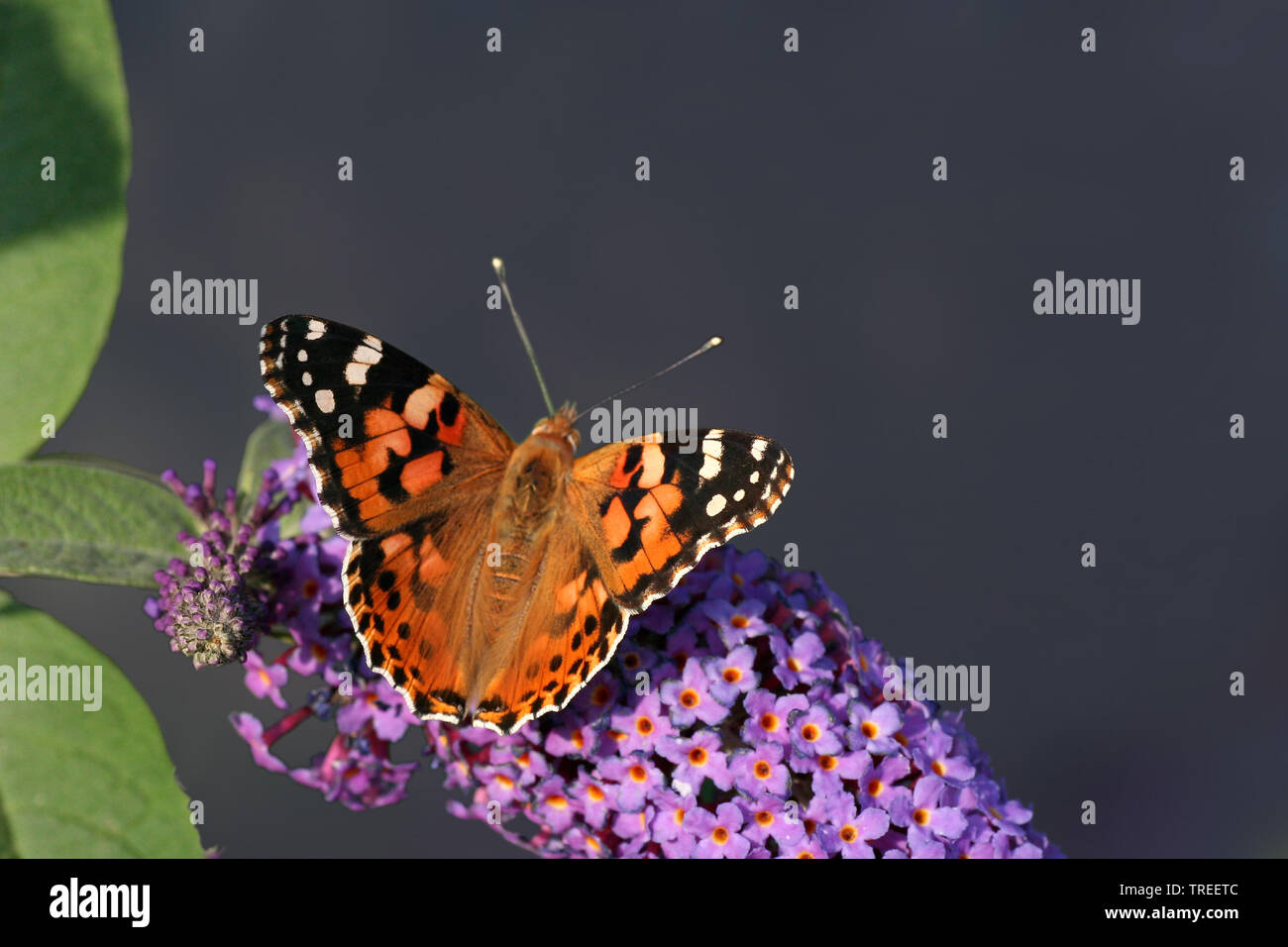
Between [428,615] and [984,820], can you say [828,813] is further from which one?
[428,615]

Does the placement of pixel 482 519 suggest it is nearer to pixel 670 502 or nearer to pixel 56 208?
pixel 670 502

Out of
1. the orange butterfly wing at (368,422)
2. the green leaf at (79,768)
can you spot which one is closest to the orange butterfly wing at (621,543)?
the orange butterfly wing at (368,422)

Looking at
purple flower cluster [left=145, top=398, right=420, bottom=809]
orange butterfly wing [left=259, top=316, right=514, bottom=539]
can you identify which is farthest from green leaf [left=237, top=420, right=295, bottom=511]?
orange butterfly wing [left=259, top=316, right=514, bottom=539]

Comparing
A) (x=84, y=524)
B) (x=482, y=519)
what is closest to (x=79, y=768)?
(x=84, y=524)

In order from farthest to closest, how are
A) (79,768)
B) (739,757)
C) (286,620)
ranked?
(286,620) < (739,757) < (79,768)

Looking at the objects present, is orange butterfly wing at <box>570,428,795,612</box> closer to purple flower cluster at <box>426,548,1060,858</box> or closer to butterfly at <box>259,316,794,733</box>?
butterfly at <box>259,316,794,733</box>
